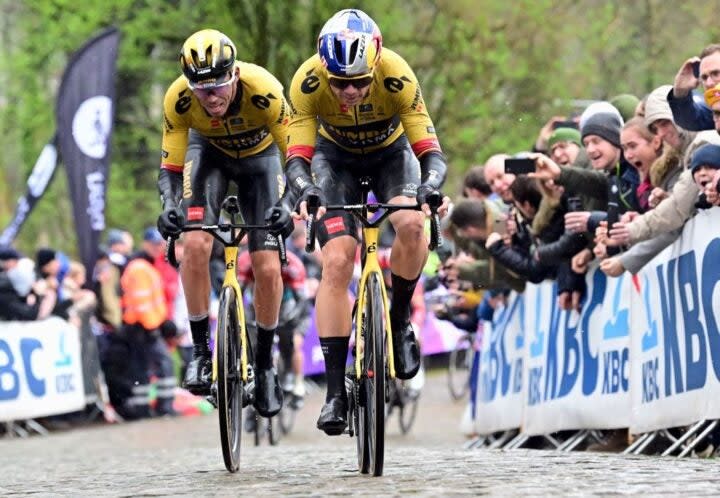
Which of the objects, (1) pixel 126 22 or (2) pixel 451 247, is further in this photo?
(1) pixel 126 22

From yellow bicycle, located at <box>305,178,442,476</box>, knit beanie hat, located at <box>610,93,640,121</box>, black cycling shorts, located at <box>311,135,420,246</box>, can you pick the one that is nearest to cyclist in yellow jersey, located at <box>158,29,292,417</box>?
black cycling shorts, located at <box>311,135,420,246</box>

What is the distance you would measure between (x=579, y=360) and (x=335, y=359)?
3956mm

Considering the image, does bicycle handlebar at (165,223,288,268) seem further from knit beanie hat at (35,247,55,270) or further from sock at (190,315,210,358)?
knit beanie hat at (35,247,55,270)

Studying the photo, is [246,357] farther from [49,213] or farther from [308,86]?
[49,213]

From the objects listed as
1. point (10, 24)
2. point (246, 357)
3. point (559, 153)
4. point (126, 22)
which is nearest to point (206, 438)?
point (559, 153)

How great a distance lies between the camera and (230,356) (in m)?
10.0

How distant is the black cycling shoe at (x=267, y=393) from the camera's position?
35.0ft

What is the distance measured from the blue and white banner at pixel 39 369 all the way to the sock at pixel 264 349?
30.4 ft

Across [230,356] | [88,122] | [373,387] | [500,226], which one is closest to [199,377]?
[230,356]

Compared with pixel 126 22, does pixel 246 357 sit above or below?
below

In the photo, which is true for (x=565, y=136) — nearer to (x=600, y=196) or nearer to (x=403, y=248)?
(x=600, y=196)

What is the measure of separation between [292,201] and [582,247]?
322 centimetres

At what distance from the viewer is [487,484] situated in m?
8.17

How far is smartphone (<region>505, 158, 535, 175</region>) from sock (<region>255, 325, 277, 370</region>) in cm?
251
